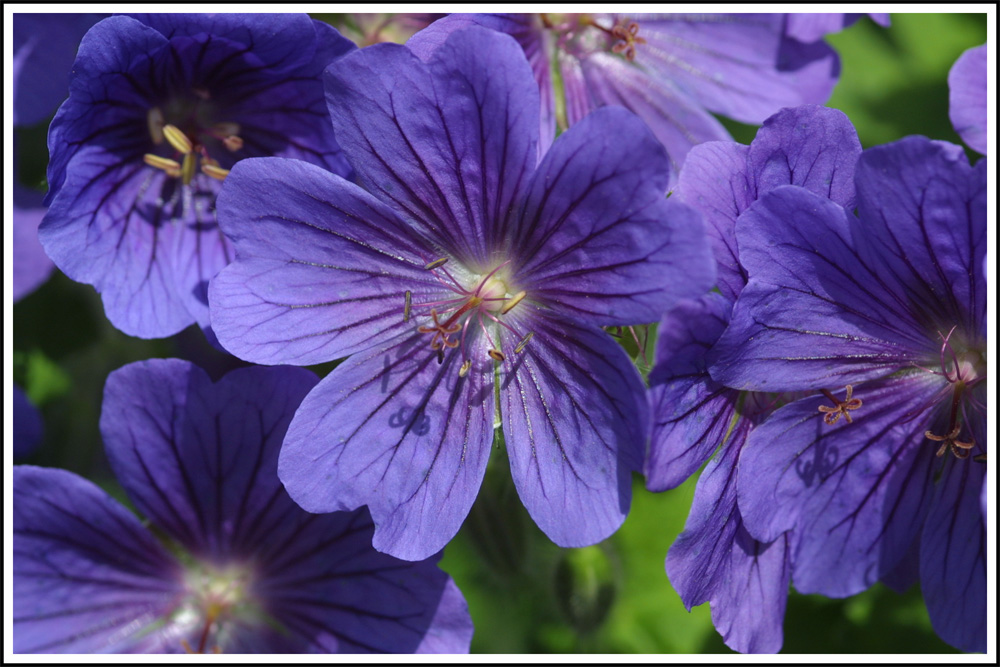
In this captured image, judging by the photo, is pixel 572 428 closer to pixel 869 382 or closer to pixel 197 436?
pixel 869 382

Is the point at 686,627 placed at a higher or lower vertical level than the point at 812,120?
lower

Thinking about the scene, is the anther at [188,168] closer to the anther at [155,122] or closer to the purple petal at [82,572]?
the anther at [155,122]

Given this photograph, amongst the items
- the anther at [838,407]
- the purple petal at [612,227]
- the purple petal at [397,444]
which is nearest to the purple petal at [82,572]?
the purple petal at [397,444]

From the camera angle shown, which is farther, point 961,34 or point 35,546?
point 961,34

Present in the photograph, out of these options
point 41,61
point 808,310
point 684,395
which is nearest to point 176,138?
point 41,61

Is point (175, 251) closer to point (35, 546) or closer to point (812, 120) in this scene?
point (35, 546)

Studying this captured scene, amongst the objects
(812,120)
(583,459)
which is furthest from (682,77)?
(583,459)
